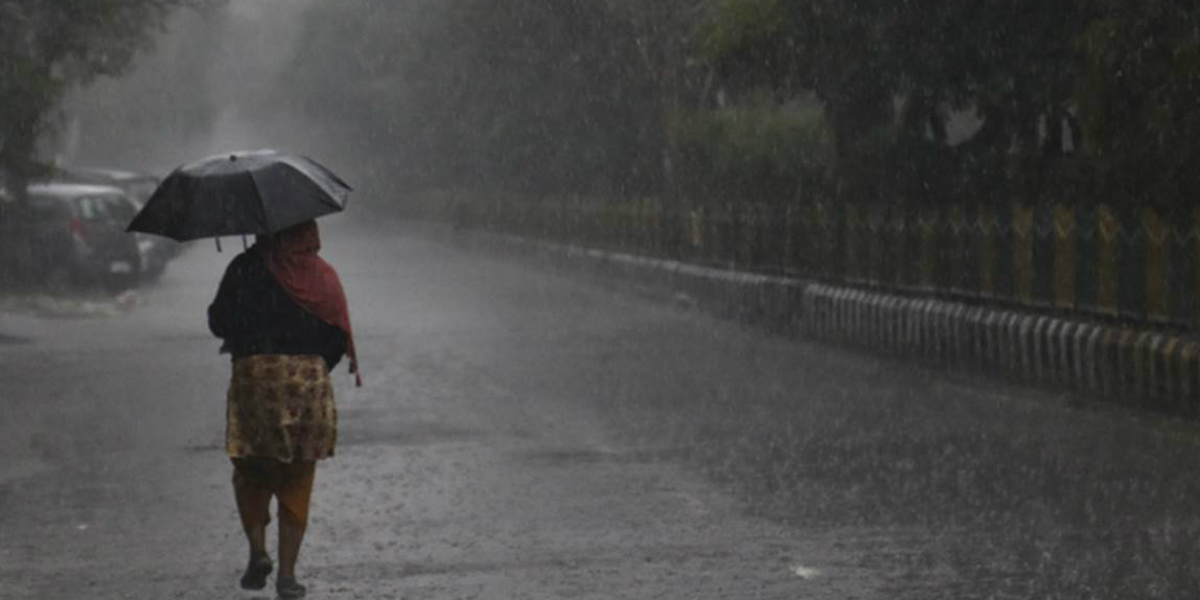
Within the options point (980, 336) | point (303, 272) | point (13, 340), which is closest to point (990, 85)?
point (980, 336)

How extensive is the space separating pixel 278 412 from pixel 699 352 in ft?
41.0

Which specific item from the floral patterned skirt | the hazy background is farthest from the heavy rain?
the hazy background

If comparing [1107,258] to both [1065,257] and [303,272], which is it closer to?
[1065,257]

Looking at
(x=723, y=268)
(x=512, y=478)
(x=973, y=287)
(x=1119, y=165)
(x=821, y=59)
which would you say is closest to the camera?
(x=512, y=478)

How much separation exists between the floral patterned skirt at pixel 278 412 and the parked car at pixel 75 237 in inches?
938

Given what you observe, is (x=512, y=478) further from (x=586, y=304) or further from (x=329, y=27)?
(x=329, y=27)

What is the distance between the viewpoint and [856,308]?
830 inches

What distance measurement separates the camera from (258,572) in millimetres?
8820

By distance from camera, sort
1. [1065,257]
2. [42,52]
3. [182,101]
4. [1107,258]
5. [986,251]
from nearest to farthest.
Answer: [1107,258], [1065,257], [986,251], [42,52], [182,101]

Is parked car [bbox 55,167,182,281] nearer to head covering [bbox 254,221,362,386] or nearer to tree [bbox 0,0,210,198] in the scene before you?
tree [bbox 0,0,210,198]

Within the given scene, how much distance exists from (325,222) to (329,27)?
837cm

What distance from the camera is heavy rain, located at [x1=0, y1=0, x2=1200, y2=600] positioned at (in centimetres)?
891

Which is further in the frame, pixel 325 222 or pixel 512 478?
pixel 325 222

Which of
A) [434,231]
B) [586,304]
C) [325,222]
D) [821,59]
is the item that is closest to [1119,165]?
[821,59]
